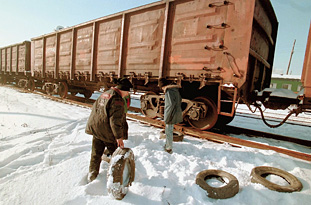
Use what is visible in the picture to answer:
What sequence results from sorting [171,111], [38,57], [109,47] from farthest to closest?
[38,57]
[109,47]
[171,111]

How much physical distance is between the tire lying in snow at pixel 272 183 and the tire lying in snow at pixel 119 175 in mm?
1897

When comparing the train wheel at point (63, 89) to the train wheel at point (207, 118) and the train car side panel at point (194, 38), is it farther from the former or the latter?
the train wheel at point (207, 118)

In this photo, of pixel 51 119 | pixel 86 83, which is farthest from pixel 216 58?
pixel 86 83

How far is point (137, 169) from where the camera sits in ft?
8.42

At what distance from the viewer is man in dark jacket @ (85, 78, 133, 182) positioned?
207 cm

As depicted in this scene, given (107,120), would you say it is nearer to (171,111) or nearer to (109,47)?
(171,111)

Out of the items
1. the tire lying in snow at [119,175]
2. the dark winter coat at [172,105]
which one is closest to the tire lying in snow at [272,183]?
the dark winter coat at [172,105]

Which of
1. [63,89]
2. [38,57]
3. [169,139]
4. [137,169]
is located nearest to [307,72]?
[169,139]

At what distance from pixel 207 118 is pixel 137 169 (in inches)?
116

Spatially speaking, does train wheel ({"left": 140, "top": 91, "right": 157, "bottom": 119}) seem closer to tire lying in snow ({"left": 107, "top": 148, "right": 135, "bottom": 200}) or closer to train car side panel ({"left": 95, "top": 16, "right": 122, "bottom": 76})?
train car side panel ({"left": 95, "top": 16, "right": 122, "bottom": 76})

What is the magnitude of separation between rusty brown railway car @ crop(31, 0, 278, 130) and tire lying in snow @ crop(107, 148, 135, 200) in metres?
2.82

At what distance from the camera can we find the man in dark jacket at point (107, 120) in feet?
6.81

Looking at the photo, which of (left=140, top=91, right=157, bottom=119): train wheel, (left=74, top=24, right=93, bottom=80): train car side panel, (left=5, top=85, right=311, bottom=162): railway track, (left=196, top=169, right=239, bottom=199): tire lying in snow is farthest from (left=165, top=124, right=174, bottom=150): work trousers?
(left=74, top=24, right=93, bottom=80): train car side panel

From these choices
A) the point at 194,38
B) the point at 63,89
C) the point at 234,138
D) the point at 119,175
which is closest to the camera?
the point at 119,175
